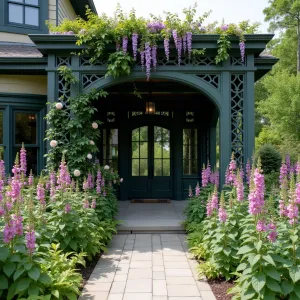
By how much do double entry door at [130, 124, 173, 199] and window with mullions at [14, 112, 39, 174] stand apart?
3.14m

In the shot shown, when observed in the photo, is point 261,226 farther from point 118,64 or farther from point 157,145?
point 157,145

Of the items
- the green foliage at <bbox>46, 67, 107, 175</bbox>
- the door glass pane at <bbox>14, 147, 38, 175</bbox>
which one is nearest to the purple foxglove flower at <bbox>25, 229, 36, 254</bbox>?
the green foliage at <bbox>46, 67, 107, 175</bbox>

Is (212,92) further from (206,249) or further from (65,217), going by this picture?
(65,217)

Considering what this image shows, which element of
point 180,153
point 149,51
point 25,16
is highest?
point 25,16

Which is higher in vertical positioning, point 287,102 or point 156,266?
point 287,102

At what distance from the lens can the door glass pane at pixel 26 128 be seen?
6.75 m

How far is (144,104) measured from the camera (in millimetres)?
9219

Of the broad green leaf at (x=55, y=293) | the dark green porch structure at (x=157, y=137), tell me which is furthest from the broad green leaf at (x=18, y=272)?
the dark green porch structure at (x=157, y=137)

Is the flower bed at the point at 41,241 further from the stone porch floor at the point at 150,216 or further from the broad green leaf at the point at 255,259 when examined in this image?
the broad green leaf at the point at 255,259

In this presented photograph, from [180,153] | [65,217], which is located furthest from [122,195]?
[65,217]

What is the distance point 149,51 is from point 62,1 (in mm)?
4236

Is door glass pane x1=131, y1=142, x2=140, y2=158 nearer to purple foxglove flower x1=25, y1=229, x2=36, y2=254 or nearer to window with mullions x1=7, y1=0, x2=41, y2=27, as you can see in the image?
window with mullions x1=7, y1=0, x2=41, y2=27

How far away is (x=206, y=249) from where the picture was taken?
4.18m

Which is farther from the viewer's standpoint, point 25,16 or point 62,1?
Answer: point 62,1
